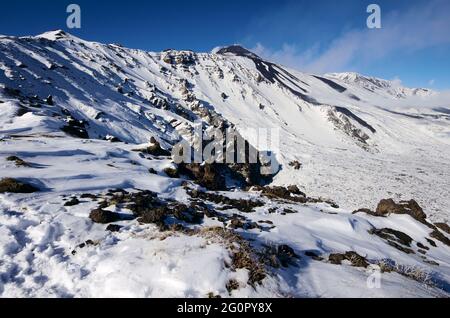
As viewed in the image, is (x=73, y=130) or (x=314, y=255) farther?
(x=73, y=130)

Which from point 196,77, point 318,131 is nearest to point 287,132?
point 318,131

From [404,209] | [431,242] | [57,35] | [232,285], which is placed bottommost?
[431,242]

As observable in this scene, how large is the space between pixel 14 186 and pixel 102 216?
5555 mm

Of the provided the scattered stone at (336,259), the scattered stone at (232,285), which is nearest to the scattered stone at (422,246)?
the scattered stone at (336,259)

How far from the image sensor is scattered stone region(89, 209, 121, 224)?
43.2 ft

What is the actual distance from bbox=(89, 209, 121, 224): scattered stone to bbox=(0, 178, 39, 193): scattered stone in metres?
4.62

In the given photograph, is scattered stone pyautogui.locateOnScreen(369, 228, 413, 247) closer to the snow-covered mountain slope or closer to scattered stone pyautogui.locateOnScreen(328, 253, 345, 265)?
the snow-covered mountain slope

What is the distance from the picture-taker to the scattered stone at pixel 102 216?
13164 mm

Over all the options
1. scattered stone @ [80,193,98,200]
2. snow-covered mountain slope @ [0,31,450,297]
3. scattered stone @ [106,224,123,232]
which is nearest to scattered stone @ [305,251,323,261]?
snow-covered mountain slope @ [0,31,450,297]

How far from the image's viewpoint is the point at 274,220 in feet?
58.1

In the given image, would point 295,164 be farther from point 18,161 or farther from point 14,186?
point 14,186

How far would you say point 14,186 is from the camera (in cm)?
1540

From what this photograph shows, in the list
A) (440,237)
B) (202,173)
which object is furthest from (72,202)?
(440,237)

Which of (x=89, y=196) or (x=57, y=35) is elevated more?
(x=57, y=35)
